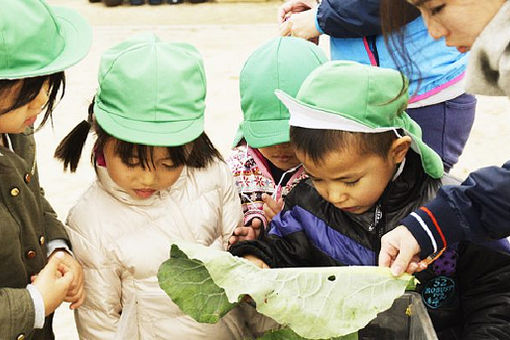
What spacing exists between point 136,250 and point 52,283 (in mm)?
252

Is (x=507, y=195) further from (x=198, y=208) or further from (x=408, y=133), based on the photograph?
(x=198, y=208)

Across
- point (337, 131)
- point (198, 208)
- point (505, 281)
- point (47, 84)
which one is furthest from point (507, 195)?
point (47, 84)

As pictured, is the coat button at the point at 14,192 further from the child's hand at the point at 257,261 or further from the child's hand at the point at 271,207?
the child's hand at the point at 271,207

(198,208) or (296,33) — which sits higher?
(296,33)

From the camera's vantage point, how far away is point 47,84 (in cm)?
189

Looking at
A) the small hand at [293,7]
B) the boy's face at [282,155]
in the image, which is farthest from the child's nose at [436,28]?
the small hand at [293,7]

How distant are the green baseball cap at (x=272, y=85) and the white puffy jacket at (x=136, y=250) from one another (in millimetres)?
243

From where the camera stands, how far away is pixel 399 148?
1.96m

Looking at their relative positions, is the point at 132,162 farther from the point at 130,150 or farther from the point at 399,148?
the point at 399,148

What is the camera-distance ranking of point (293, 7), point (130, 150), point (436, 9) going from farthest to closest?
point (293, 7), point (130, 150), point (436, 9)

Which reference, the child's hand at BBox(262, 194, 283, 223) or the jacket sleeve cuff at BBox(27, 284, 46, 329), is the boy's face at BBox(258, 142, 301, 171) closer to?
the child's hand at BBox(262, 194, 283, 223)

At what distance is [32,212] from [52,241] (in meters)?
0.15

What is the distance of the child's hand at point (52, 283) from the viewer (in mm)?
1947

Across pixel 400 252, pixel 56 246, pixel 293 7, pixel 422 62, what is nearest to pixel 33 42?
pixel 56 246
